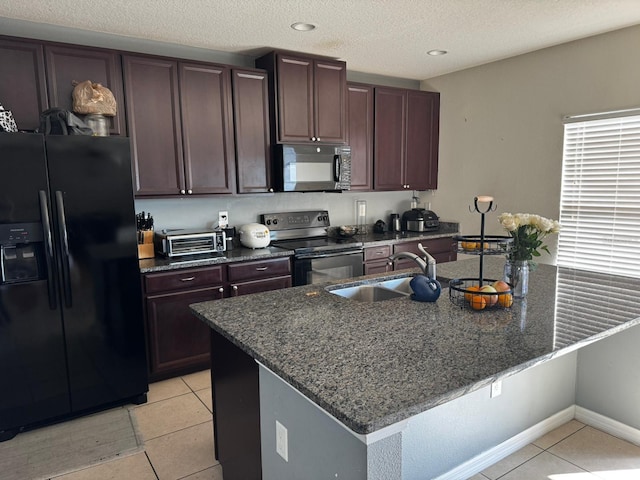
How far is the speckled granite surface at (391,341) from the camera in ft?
3.71

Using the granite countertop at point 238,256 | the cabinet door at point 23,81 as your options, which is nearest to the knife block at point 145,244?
the granite countertop at point 238,256

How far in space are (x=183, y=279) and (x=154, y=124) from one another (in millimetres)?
1161

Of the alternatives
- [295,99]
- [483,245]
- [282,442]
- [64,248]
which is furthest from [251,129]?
[282,442]

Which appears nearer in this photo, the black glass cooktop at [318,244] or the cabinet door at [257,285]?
the cabinet door at [257,285]

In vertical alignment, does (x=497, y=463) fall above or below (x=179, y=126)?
below

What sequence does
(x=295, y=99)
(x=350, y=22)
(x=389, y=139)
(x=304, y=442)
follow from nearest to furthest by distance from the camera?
1. (x=304, y=442)
2. (x=350, y=22)
3. (x=295, y=99)
4. (x=389, y=139)

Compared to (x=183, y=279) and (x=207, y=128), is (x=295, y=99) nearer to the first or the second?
(x=207, y=128)

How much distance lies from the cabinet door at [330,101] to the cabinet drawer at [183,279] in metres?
1.55

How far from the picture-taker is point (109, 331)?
8.95 ft

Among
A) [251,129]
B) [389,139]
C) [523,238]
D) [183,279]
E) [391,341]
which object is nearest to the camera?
[391,341]

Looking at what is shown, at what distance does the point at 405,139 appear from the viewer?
4.61m

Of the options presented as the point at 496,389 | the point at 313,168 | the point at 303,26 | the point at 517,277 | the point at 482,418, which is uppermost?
the point at 303,26

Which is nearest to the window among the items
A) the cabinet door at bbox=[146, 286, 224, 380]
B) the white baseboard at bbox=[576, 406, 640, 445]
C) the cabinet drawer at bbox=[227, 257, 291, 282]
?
the white baseboard at bbox=[576, 406, 640, 445]

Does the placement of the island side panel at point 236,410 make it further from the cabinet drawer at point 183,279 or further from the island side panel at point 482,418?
the cabinet drawer at point 183,279
